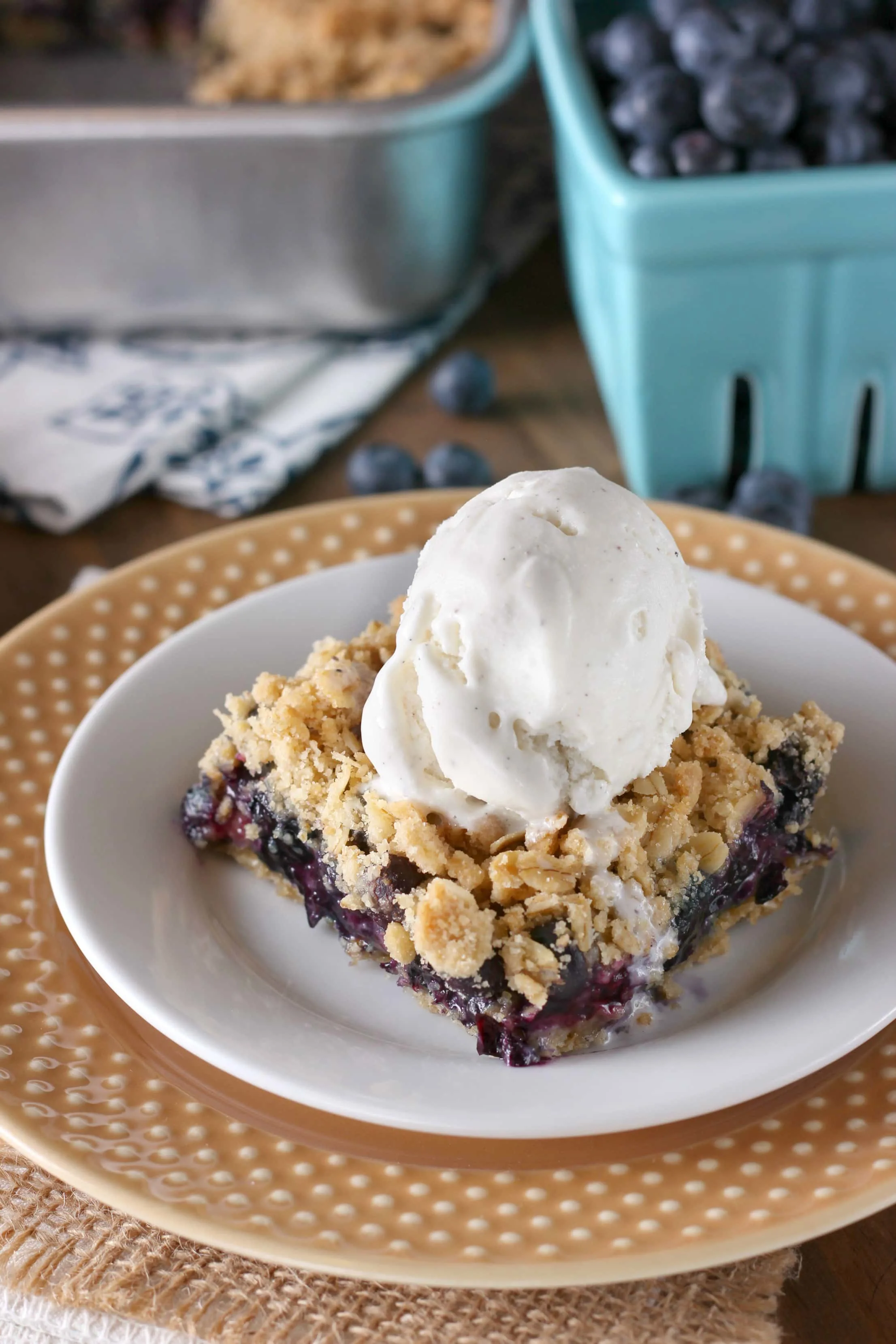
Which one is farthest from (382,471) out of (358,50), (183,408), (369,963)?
(369,963)

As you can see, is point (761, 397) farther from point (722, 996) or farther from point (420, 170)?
point (722, 996)

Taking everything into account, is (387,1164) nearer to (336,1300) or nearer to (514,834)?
(336,1300)

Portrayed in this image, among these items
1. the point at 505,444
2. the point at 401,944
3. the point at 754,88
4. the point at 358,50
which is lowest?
the point at 505,444

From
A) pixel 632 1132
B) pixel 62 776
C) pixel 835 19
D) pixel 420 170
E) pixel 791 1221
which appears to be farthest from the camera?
pixel 420 170

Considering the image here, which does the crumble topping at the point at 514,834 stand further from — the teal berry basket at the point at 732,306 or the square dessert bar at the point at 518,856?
the teal berry basket at the point at 732,306

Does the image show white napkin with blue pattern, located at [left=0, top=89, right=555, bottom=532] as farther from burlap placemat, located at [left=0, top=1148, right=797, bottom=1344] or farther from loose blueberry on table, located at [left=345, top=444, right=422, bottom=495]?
burlap placemat, located at [left=0, top=1148, right=797, bottom=1344]

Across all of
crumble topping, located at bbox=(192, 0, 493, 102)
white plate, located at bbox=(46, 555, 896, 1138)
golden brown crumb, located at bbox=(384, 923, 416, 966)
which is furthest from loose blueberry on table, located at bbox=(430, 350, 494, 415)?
golden brown crumb, located at bbox=(384, 923, 416, 966)

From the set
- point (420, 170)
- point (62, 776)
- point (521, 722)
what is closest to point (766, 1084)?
point (521, 722)
